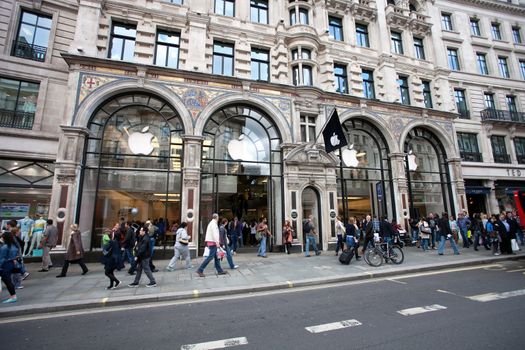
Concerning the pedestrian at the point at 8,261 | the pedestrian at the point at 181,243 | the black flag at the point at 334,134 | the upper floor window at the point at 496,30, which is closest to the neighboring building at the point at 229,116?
the black flag at the point at 334,134

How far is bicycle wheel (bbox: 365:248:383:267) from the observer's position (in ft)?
33.4

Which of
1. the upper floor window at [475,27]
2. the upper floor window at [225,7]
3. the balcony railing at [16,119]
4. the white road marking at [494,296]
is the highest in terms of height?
the upper floor window at [475,27]

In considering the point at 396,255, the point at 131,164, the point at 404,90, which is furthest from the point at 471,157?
the point at 131,164

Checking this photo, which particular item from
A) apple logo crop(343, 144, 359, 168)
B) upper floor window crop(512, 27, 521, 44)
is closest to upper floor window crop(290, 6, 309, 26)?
apple logo crop(343, 144, 359, 168)

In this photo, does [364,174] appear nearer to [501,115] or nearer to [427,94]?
[427,94]

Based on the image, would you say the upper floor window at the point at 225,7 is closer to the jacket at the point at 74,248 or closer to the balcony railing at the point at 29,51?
the balcony railing at the point at 29,51

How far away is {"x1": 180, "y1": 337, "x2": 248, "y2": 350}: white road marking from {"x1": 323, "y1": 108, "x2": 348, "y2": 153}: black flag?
38.1ft

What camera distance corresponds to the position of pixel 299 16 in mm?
17422

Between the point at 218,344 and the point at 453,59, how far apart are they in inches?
1168

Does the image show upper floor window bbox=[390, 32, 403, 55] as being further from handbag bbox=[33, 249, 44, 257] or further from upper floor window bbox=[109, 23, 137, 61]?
handbag bbox=[33, 249, 44, 257]

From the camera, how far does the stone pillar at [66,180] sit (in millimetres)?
11609

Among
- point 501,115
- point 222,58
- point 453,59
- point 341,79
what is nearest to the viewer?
point 222,58

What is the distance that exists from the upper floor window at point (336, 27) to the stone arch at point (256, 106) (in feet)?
27.8

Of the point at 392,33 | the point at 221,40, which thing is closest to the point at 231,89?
the point at 221,40
